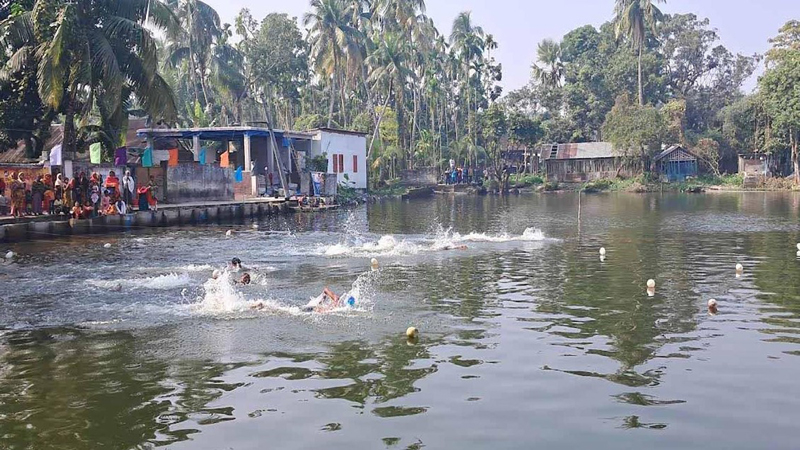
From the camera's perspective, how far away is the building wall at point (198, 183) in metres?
43.1

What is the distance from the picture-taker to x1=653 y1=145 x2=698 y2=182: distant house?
268 feet

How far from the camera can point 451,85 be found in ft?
299

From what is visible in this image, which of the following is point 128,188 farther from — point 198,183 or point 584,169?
point 584,169

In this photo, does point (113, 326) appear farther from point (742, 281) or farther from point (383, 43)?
point (383, 43)

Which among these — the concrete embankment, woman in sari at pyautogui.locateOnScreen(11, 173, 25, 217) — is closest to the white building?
the concrete embankment

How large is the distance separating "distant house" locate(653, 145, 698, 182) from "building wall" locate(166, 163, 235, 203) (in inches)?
2031

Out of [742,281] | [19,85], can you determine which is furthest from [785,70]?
[19,85]

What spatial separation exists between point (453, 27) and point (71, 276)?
232 feet

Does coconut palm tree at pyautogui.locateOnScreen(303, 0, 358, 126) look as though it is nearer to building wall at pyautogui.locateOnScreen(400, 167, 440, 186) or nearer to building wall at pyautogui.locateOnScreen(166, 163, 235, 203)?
building wall at pyautogui.locateOnScreen(400, 167, 440, 186)

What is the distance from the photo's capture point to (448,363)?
38.9ft

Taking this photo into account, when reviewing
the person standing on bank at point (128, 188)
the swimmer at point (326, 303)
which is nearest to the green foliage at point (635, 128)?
the person standing on bank at point (128, 188)

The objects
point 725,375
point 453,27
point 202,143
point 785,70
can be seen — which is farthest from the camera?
point 453,27

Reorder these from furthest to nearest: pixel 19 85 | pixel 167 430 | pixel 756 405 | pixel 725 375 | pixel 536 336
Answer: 1. pixel 19 85
2. pixel 536 336
3. pixel 725 375
4. pixel 756 405
5. pixel 167 430

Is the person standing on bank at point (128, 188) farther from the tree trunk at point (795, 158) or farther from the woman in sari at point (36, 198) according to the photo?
the tree trunk at point (795, 158)
